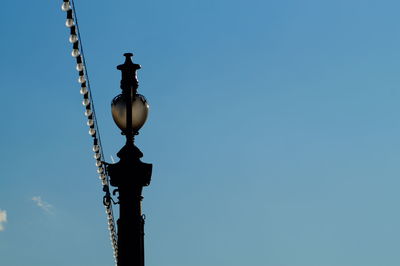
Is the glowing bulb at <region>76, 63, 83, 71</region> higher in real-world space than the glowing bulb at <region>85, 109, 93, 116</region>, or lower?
lower

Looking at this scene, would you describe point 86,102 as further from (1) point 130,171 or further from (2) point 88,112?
(1) point 130,171

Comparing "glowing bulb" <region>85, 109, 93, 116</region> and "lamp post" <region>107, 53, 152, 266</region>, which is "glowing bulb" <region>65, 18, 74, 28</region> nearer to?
"lamp post" <region>107, 53, 152, 266</region>

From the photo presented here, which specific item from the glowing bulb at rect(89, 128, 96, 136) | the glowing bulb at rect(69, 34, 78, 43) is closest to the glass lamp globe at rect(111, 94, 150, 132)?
the glowing bulb at rect(69, 34, 78, 43)

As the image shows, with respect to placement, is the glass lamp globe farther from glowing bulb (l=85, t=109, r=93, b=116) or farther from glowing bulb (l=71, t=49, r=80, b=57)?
glowing bulb (l=85, t=109, r=93, b=116)

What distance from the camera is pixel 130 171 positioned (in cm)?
727

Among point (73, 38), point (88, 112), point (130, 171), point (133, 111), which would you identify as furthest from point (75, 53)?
point (130, 171)

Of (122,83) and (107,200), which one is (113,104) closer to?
(122,83)

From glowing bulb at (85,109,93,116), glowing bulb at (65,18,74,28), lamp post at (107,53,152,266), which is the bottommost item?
lamp post at (107,53,152,266)

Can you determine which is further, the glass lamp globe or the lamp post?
the glass lamp globe

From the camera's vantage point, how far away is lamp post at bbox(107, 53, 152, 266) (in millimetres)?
7008

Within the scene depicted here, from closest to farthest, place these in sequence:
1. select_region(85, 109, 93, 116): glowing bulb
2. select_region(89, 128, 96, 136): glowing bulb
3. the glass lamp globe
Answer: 1. the glass lamp globe
2. select_region(85, 109, 93, 116): glowing bulb
3. select_region(89, 128, 96, 136): glowing bulb

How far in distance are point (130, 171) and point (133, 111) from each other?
2.04 feet

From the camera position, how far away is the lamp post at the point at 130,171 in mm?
7008

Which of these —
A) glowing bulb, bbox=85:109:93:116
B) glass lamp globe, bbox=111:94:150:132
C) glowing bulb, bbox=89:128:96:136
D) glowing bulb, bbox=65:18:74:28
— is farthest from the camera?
glowing bulb, bbox=89:128:96:136
